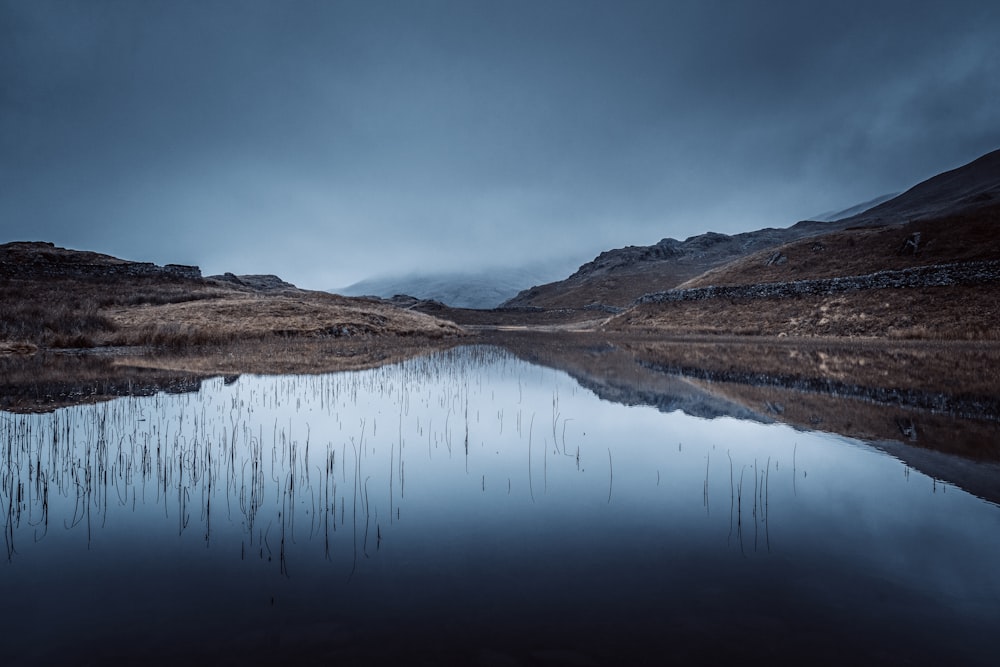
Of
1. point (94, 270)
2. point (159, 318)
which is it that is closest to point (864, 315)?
point (159, 318)

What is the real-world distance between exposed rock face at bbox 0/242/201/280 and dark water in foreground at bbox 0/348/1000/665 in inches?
2048

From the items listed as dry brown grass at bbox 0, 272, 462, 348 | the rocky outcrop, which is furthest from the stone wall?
the rocky outcrop

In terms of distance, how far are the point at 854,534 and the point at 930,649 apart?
1903 mm

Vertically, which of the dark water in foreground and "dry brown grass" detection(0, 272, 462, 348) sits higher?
"dry brown grass" detection(0, 272, 462, 348)

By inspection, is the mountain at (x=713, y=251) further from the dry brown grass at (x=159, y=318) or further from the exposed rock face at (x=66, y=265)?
the exposed rock face at (x=66, y=265)

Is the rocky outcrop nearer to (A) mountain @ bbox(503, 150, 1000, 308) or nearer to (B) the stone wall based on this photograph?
(B) the stone wall

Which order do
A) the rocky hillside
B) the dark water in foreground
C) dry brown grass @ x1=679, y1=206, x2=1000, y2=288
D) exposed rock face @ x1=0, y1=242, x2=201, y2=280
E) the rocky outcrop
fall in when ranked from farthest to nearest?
exposed rock face @ x1=0, y1=242, x2=201, y2=280 → dry brown grass @ x1=679, y1=206, x2=1000, y2=288 → the rocky outcrop → the rocky hillside → the dark water in foreground

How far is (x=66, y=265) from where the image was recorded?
164 ft

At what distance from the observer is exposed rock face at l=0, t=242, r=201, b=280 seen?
46.0 m

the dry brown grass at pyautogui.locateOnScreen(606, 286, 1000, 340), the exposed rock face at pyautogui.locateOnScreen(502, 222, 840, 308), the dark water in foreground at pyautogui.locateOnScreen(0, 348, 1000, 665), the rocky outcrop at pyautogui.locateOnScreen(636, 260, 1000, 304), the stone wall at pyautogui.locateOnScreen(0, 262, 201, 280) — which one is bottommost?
the dark water in foreground at pyautogui.locateOnScreen(0, 348, 1000, 665)

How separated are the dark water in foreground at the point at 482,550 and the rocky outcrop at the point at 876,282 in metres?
44.1

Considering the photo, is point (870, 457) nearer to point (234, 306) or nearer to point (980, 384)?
point (980, 384)

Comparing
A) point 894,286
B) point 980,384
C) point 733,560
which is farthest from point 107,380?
point 894,286

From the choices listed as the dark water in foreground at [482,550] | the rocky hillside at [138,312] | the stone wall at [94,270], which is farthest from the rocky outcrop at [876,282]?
the stone wall at [94,270]
